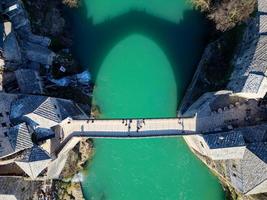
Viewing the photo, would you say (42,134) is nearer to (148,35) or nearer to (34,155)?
(34,155)

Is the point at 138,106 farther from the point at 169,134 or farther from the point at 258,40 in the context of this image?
the point at 258,40

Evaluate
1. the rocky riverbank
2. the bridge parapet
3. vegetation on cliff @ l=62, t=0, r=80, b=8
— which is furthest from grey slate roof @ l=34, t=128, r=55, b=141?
vegetation on cliff @ l=62, t=0, r=80, b=8

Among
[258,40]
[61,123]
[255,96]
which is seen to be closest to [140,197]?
[61,123]

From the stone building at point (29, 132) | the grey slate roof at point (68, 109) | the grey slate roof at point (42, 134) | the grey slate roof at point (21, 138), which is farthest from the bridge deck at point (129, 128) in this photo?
the grey slate roof at point (21, 138)

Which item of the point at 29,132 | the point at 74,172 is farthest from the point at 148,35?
the point at 29,132

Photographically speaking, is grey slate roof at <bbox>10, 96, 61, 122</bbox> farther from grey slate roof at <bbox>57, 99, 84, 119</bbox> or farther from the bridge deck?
the bridge deck
